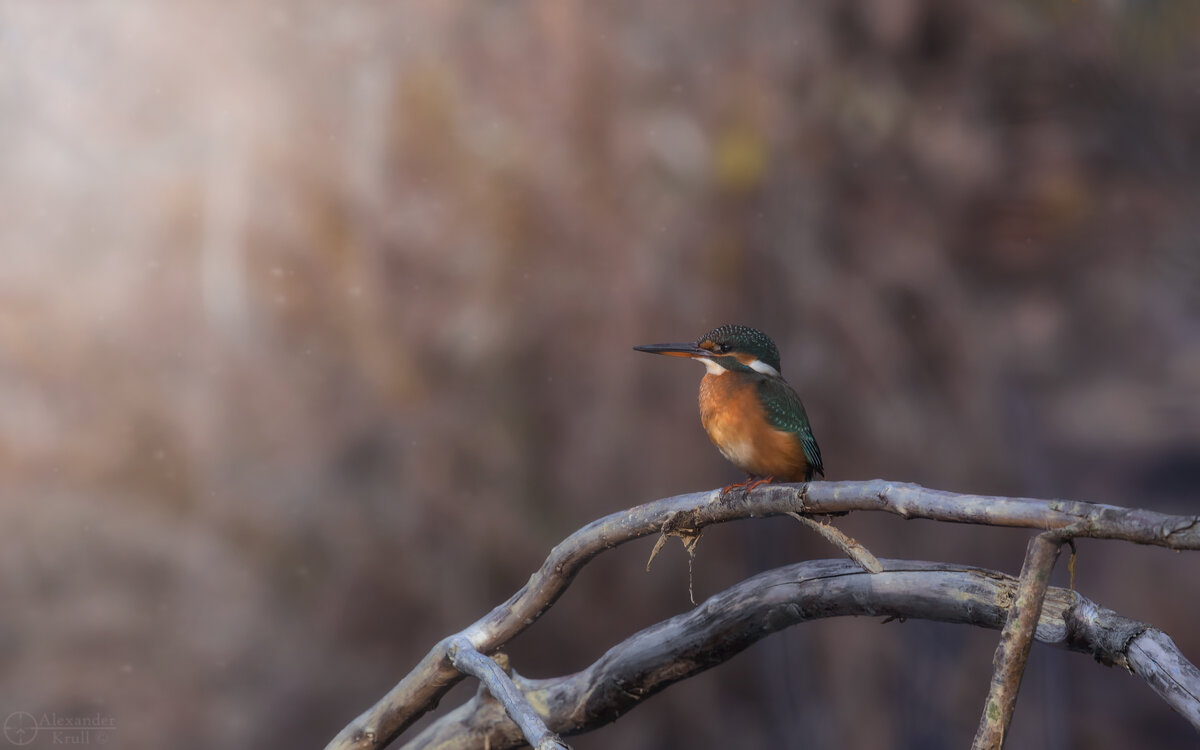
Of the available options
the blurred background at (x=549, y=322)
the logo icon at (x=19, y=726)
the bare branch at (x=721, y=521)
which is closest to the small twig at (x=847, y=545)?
the bare branch at (x=721, y=521)

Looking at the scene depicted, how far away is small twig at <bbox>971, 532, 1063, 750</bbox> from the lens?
1.15 m

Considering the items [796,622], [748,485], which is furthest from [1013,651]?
[748,485]

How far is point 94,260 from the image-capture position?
110 inches

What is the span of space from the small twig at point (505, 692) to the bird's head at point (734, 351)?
28.9 inches

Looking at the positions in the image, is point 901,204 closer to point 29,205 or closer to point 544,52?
point 544,52

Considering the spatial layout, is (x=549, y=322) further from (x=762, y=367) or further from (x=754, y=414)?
(x=754, y=414)

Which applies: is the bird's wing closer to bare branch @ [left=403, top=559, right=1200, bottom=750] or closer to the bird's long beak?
the bird's long beak

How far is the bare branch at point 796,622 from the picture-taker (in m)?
1.19

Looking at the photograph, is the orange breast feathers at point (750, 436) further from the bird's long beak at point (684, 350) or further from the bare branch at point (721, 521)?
the bare branch at point (721, 521)

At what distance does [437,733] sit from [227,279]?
5.56ft

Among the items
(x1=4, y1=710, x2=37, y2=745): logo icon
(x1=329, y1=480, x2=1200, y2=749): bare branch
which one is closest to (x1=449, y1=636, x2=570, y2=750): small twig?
(x1=329, y1=480, x2=1200, y2=749): bare branch

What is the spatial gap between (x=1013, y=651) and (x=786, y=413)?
764 mm

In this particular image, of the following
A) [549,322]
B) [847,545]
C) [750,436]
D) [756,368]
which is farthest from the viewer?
[549,322]

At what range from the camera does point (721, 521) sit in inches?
62.1
